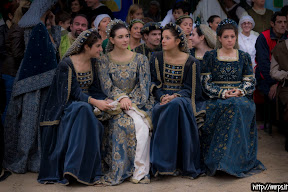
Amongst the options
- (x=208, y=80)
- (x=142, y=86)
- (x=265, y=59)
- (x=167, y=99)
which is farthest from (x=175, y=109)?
(x=265, y=59)

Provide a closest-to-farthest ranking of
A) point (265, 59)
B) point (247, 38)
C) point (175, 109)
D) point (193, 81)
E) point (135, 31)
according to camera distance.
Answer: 1. point (175, 109)
2. point (193, 81)
3. point (135, 31)
4. point (265, 59)
5. point (247, 38)

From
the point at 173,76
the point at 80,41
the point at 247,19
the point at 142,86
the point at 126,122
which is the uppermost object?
the point at 247,19

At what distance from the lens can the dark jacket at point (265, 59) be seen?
22.0 feet

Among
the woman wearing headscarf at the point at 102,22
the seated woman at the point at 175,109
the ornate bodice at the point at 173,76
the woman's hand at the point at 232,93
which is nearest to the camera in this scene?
the seated woman at the point at 175,109

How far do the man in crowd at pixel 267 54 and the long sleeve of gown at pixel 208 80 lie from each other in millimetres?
1550

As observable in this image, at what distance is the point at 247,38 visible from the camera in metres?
7.64

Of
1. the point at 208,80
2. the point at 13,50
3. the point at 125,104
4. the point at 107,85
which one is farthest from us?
the point at 13,50

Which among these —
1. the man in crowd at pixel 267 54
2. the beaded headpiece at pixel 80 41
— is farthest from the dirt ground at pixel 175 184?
the man in crowd at pixel 267 54

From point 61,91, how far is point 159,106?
1138 mm

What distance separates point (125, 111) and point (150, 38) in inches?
62.0

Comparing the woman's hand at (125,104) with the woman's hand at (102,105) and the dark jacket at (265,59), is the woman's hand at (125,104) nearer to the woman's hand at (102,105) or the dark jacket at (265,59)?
the woman's hand at (102,105)

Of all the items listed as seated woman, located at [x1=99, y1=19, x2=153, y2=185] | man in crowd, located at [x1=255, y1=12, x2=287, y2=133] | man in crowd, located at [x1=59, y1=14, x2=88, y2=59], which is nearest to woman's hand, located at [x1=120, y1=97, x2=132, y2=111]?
seated woman, located at [x1=99, y1=19, x2=153, y2=185]

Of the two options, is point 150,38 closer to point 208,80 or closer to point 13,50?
point 208,80

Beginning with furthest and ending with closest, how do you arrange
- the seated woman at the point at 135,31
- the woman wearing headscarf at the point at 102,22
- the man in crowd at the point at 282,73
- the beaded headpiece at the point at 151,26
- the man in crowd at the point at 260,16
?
the man in crowd at the point at 260,16 → the woman wearing headscarf at the point at 102,22 → the seated woman at the point at 135,31 → the beaded headpiece at the point at 151,26 → the man in crowd at the point at 282,73
